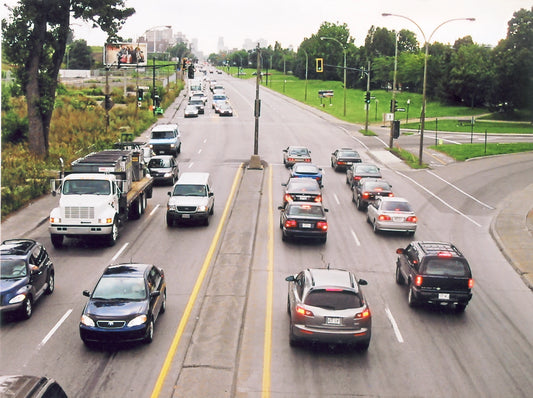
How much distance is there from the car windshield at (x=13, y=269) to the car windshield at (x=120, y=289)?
109 inches

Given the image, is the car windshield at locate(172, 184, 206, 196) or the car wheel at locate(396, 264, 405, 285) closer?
the car wheel at locate(396, 264, 405, 285)

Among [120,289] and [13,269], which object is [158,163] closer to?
[13,269]

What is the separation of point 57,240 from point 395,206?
13136 mm

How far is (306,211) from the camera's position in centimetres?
2511

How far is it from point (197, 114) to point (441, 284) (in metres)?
61.6

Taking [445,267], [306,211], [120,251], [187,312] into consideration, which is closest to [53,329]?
[187,312]

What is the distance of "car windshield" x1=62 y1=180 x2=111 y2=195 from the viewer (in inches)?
961

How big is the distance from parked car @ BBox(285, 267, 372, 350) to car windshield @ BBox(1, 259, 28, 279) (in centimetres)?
734

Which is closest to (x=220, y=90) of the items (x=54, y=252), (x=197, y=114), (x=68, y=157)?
(x=197, y=114)

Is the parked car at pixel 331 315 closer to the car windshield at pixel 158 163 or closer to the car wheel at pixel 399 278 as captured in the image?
the car wheel at pixel 399 278

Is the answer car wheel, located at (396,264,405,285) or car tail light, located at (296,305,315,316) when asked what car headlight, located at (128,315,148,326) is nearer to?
car tail light, located at (296,305,315,316)

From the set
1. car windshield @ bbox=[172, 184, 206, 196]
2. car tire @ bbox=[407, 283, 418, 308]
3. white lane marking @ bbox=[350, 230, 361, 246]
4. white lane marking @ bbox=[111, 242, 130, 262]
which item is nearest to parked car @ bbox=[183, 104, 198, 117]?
car windshield @ bbox=[172, 184, 206, 196]

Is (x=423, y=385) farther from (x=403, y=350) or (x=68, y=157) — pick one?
Result: (x=68, y=157)

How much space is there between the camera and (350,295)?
1459cm
